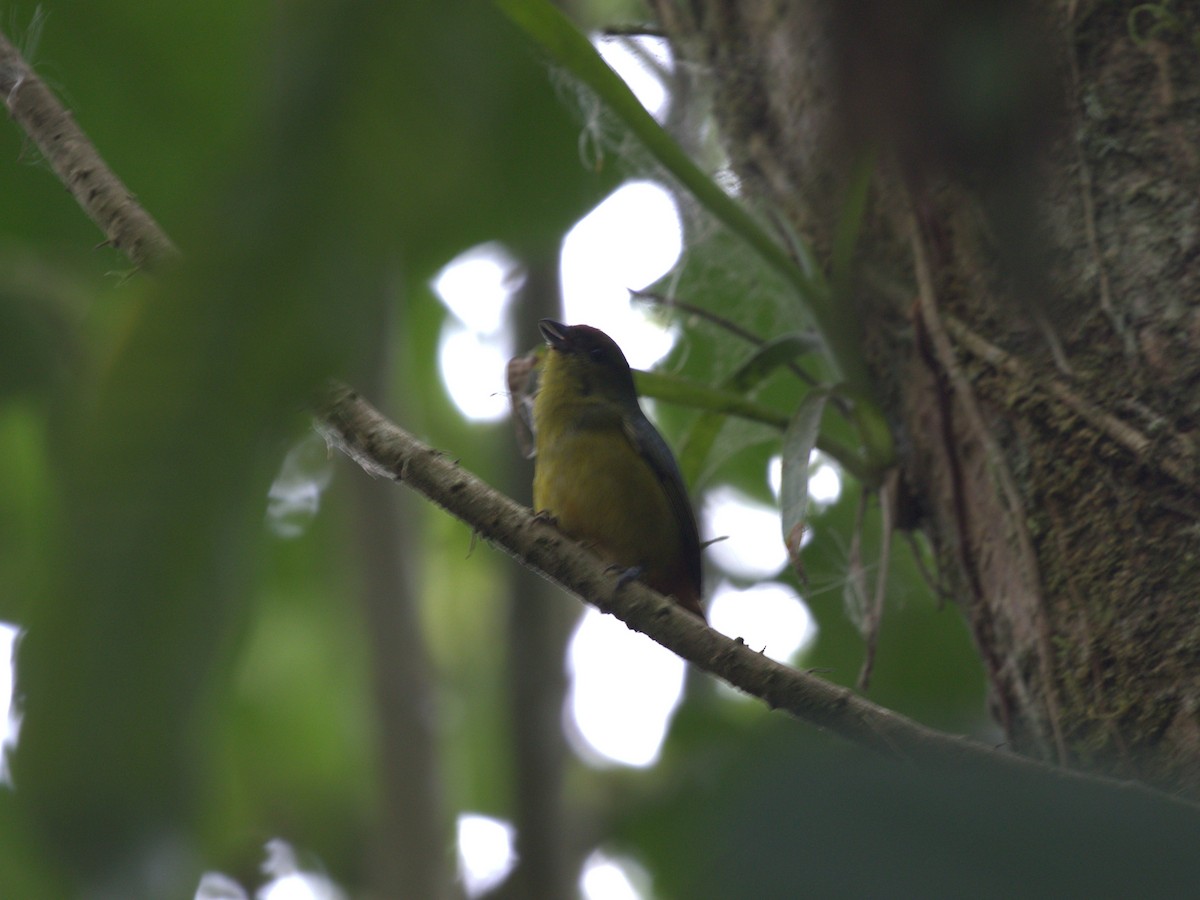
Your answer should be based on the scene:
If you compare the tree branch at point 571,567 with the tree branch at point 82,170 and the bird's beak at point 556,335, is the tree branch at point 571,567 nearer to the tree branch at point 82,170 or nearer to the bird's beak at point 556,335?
the tree branch at point 82,170

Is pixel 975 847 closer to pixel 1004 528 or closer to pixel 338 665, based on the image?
pixel 1004 528

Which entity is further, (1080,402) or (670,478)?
(670,478)

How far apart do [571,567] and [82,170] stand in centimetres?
103

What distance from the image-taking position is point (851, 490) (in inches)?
155

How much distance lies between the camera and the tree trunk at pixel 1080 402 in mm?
1979

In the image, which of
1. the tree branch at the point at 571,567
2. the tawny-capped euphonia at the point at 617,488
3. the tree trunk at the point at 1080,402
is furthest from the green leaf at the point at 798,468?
the tawny-capped euphonia at the point at 617,488

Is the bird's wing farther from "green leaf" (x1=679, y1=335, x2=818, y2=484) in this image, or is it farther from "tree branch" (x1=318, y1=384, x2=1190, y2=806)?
"tree branch" (x1=318, y1=384, x2=1190, y2=806)

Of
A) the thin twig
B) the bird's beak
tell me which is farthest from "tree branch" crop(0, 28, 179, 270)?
the bird's beak

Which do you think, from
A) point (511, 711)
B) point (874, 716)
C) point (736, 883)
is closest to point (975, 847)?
point (736, 883)

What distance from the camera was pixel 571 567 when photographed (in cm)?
213

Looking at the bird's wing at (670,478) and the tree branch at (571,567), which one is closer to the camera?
the tree branch at (571,567)

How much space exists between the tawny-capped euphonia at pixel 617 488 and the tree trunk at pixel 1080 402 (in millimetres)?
1293

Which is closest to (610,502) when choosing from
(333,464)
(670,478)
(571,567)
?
(670,478)

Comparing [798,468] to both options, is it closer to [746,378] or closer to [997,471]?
[997,471]
